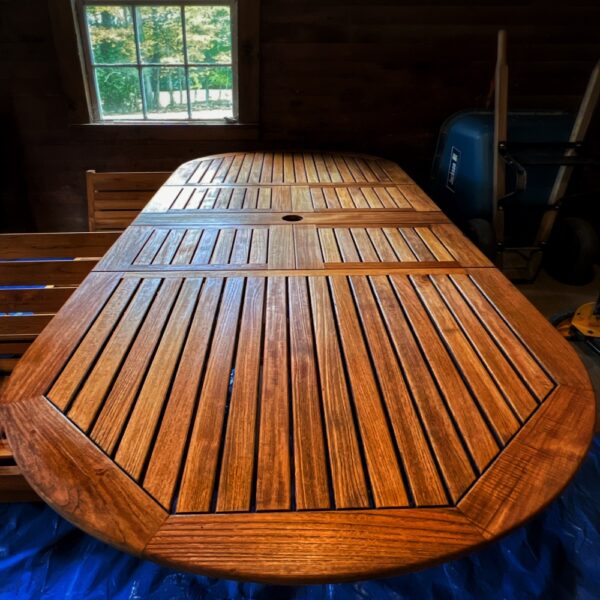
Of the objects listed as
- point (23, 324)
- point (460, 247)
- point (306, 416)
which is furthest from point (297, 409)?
point (23, 324)

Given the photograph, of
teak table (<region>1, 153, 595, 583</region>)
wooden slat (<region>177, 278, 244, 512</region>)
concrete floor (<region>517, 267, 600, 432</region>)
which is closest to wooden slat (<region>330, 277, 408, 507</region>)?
teak table (<region>1, 153, 595, 583</region>)

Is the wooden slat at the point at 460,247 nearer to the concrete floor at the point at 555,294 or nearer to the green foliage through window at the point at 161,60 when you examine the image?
the concrete floor at the point at 555,294

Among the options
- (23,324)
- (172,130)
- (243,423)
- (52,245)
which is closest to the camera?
(243,423)

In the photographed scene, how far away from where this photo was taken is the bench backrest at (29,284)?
1.60 meters

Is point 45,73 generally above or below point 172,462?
above

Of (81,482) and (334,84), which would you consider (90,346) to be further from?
(334,84)

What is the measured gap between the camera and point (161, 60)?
113 inches

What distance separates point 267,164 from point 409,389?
1892 millimetres

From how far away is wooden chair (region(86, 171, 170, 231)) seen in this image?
2457mm

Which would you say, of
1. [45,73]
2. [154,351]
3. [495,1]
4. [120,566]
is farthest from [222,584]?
[495,1]

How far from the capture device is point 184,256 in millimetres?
1440

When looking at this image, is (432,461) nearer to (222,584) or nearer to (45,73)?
(222,584)

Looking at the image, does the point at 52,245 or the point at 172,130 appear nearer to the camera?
the point at 52,245

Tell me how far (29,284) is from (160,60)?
1.87 meters
